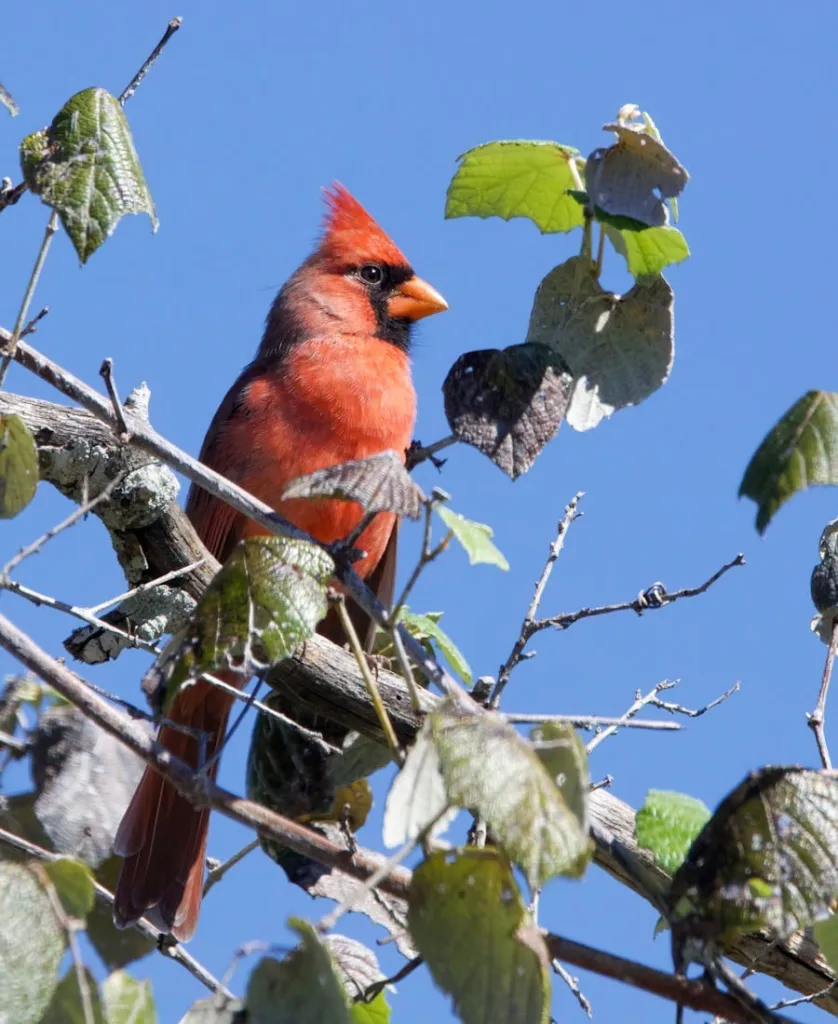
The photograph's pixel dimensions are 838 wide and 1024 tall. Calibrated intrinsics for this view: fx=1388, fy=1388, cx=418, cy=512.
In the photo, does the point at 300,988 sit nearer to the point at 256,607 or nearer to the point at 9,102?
the point at 256,607

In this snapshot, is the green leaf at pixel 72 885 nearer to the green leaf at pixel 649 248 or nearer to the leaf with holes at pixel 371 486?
the leaf with holes at pixel 371 486

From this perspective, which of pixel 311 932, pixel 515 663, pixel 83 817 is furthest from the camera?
pixel 515 663

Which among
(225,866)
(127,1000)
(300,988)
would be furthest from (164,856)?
(300,988)

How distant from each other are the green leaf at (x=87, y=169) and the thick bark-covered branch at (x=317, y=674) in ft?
2.72

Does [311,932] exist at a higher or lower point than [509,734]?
Answer: lower

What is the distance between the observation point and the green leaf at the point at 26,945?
1296 mm

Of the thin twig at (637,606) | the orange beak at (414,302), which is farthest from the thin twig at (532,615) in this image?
the orange beak at (414,302)

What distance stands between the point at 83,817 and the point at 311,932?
0.66m

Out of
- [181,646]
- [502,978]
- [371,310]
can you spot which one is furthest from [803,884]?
[371,310]

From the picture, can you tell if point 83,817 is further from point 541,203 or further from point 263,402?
point 263,402

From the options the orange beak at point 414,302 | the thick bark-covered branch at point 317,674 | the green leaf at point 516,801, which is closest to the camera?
the green leaf at point 516,801

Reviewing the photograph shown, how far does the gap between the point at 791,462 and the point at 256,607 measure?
22.7 inches

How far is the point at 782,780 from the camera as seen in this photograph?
1.42 m

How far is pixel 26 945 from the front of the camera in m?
1.32
